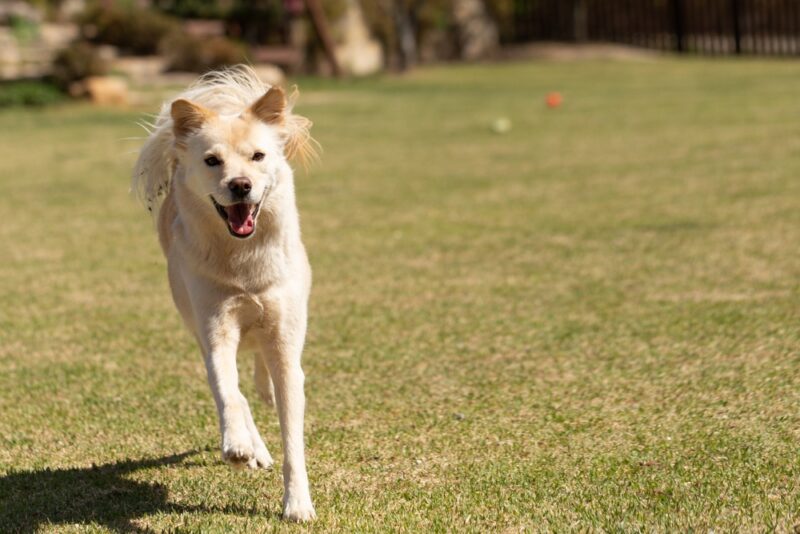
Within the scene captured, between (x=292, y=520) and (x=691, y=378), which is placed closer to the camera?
(x=292, y=520)

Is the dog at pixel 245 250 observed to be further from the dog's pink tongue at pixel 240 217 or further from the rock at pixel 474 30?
the rock at pixel 474 30

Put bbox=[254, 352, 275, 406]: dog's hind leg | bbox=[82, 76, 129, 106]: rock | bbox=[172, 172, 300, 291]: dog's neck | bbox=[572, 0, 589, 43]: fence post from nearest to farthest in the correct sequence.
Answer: bbox=[172, 172, 300, 291]: dog's neck < bbox=[254, 352, 275, 406]: dog's hind leg < bbox=[82, 76, 129, 106]: rock < bbox=[572, 0, 589, 43]: fence post

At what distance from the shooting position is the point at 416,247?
971 centimetres

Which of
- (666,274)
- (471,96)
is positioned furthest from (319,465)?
(471,96)

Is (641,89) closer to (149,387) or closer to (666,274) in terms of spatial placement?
(666,274)

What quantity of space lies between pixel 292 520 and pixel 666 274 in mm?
4773

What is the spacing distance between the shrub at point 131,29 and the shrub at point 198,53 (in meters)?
1.53

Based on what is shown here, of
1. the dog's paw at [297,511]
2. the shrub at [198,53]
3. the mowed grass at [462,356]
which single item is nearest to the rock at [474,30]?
the shrub at [198,53]

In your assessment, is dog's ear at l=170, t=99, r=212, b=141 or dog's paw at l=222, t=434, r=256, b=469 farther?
dog's ear at l=170, t=99, r=212, b=141

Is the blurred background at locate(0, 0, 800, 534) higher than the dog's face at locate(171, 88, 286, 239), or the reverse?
the dog's face at locate(171, 88, 286, 239)

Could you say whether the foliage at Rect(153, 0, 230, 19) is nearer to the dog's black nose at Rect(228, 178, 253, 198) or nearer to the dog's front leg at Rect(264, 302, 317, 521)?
the dog's front leg at Rect(264, 302, 317, 521)

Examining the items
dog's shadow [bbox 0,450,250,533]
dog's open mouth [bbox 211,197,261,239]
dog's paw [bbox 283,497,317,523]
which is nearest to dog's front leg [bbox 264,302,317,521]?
dog's paw [bbox 283,497,317,523]

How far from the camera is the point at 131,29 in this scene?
101 feet

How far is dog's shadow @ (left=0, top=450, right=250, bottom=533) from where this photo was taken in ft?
13.9
